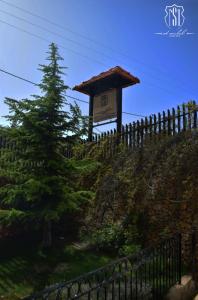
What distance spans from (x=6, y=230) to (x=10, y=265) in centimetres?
163

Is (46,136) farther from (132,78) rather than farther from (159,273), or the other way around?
(132,78)

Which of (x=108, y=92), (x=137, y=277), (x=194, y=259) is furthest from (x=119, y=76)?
(x=137, y=277)

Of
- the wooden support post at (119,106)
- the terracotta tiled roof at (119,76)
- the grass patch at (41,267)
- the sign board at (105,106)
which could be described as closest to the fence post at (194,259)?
the grass patch at (41,267)

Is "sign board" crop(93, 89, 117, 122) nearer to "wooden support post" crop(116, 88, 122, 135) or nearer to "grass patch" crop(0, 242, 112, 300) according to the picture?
"wooden support post" crop(116, 88, 122, 135)

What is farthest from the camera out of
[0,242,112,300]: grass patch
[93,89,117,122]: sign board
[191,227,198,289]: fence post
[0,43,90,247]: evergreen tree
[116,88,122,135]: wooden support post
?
[93,89,117,122]: sign board

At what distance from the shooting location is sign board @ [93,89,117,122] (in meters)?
12.8

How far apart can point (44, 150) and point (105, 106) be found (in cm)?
510

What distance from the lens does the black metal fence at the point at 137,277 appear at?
4664 mm

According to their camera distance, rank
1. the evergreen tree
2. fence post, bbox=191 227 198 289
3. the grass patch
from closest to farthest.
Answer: the grass patch, fence post, bbox=191 227 198 289, the evergreen tree

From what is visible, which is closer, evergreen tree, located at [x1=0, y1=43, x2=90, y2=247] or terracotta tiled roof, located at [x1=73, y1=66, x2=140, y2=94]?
evergreen tree, located at [x1=0, y1=43, x2=90, y2=247]

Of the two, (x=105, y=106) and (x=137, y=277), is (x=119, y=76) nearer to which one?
(x=105, y=106)

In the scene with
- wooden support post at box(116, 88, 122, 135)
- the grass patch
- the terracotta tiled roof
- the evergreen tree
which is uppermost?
the terracotta tiled roof

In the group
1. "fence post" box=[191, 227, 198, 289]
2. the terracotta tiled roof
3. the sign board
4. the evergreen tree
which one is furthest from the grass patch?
the terracotta tiled roof

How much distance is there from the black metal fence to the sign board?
22.2ft
